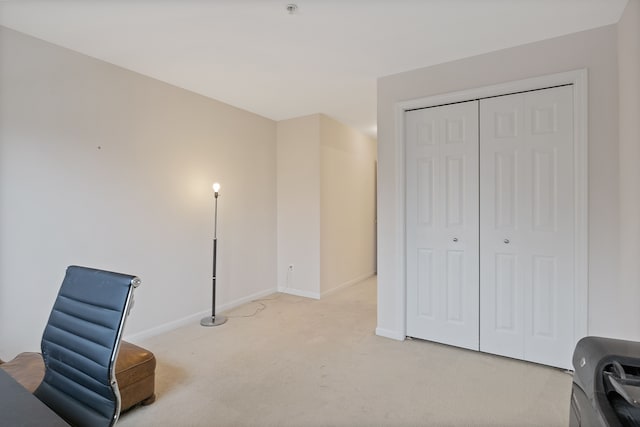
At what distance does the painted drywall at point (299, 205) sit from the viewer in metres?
4.47

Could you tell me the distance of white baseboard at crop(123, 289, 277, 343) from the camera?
3061mm

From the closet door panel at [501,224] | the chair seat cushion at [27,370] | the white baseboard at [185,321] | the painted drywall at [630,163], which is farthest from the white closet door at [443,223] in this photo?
the chair seat cushion at [27,370]

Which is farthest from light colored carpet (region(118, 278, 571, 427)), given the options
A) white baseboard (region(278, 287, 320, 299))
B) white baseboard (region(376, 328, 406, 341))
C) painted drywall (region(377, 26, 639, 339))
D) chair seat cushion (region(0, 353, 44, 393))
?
white baseboard (region(278, 287, 320, 299))

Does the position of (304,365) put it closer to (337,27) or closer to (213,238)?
(213,238)

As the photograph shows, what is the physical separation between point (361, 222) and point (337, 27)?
3.56 m

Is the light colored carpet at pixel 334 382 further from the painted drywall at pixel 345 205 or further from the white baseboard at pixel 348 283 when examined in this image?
the painted drywall at pixel 345 205

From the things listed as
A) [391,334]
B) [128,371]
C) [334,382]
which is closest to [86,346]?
[128,371]

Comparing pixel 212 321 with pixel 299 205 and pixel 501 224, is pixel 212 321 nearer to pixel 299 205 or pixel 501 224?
pixel 299 205

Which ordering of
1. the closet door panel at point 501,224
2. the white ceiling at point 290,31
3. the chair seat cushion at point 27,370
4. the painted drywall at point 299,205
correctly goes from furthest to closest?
the painted drywall at point 299,205 < the closet door panel at point 501,224 < the white ceiling at point 290,31 < the chair seat cushion at point 27,370

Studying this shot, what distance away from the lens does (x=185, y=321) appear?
349 centimetres

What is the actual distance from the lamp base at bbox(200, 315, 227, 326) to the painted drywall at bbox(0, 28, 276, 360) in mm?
133

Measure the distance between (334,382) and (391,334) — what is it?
38.5 inches

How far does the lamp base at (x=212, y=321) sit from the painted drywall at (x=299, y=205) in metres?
1.27

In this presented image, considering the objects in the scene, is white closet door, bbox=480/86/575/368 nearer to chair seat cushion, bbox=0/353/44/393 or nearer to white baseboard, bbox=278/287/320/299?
white baseboard, bbox=278/287/320/299
